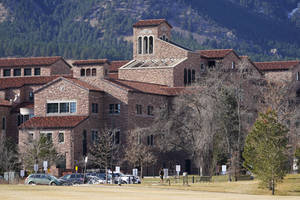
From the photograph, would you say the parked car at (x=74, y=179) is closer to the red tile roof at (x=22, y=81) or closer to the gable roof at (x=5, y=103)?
the gable roof at (x=5, y=103)

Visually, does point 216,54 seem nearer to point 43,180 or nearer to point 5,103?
point 5,103

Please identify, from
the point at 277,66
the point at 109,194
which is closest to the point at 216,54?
the point at 277,66

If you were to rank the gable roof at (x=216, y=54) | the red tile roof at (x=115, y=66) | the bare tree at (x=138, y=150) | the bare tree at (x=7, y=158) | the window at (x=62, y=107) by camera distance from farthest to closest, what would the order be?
the red tile roof at (x=115, y=66)
the gable roof at (x=216, y=54)
the window at (x=62, y=107)
the bare tree at (x=7, y=158)
the bare tree at (x=138, y=150)

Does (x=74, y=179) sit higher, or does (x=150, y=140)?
(x=150, y=140)

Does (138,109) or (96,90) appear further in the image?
(138,109)

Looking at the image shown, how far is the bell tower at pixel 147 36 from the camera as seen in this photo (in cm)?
13850

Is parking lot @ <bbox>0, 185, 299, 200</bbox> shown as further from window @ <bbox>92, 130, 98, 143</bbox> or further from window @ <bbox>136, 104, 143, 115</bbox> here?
window @ <bbox>136, 104, 143, 115</bbox>

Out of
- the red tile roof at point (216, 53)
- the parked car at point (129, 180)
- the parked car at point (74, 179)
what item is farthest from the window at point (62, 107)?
the red tile roof at point (216, 53)

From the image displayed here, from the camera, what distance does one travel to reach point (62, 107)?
119938 mm

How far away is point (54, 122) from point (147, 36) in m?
28.5

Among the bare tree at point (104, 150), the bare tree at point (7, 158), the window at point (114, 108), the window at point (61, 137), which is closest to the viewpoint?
the bare tree at point (104, 150)

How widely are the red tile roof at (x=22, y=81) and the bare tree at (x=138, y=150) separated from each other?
22832 mm

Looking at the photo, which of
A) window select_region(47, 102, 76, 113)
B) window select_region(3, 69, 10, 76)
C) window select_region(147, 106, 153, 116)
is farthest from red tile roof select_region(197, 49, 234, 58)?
window select_region(3, 69, 10, 76)

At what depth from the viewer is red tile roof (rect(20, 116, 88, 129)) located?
115688 millimetres
